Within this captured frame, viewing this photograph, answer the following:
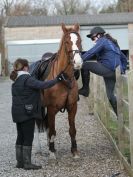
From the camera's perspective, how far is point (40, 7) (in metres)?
A: 86.5

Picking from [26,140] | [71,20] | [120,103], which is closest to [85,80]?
[120,103]

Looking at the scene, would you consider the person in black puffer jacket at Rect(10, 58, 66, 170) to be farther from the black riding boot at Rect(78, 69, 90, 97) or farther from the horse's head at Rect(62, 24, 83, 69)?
the black riding boot at Rect(78, 69, 90, 97)

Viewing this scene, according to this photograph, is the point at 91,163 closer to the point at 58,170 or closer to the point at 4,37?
the point at 58,170

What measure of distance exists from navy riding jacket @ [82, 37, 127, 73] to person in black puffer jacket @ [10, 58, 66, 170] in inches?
35.5

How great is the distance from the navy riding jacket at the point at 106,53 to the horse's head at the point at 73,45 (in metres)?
0.52

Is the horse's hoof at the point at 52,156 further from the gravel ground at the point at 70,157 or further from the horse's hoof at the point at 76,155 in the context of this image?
the horse's hoof at the point at 76,155

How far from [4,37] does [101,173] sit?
46.0 meters

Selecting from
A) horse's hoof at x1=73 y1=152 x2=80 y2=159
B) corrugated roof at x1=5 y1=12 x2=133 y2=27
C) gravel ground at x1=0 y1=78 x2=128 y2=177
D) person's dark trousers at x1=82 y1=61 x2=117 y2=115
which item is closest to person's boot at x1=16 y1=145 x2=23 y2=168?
gravel ground at x1=0 y1=78 x2=128 y2=177

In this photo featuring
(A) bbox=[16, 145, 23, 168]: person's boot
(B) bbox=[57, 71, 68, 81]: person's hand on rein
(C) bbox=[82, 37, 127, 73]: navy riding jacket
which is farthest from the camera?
(C) bbox=[82, 37, 127, 73]: navy riding jacket

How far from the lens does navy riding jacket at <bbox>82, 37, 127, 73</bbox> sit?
8562mm

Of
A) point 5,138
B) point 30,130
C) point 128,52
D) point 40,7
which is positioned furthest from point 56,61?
point 40,7

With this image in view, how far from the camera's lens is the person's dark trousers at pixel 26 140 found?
7973 mm

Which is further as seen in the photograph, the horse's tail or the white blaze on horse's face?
the horse's tail

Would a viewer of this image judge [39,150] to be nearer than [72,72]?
No
